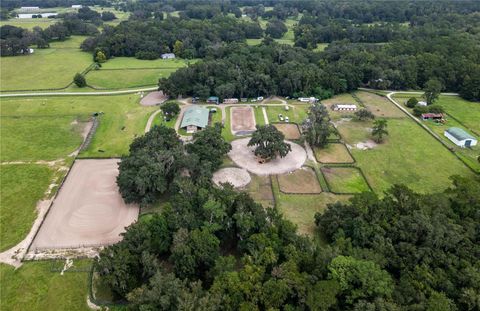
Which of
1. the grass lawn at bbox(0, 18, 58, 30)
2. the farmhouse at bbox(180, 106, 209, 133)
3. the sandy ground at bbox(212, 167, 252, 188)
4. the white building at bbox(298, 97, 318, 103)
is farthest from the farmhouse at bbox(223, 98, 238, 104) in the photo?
the grass lawn at bbox(0, 18, 58, 30)

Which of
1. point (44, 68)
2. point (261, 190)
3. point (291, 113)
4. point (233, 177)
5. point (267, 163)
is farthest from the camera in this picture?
point (44, 68)

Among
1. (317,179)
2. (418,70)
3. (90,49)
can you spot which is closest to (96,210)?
(317,179)

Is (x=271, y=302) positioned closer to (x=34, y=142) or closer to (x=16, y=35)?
(x=34, y=142)

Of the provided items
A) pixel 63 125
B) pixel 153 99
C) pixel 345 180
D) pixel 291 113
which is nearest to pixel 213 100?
pixel 153 99

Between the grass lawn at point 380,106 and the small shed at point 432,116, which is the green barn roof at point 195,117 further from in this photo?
the small shed at point 432,116

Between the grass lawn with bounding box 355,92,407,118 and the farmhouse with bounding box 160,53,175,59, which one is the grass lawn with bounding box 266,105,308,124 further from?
the farmhouse with bounding box 160,53,175,59

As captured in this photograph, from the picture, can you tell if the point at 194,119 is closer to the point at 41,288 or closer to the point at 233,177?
the point at 233,177

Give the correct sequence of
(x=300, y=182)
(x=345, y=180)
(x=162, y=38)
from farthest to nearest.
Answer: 1. (x=162, y=38)
2. (x=345, y=180)
3. (x=300, y=182)
